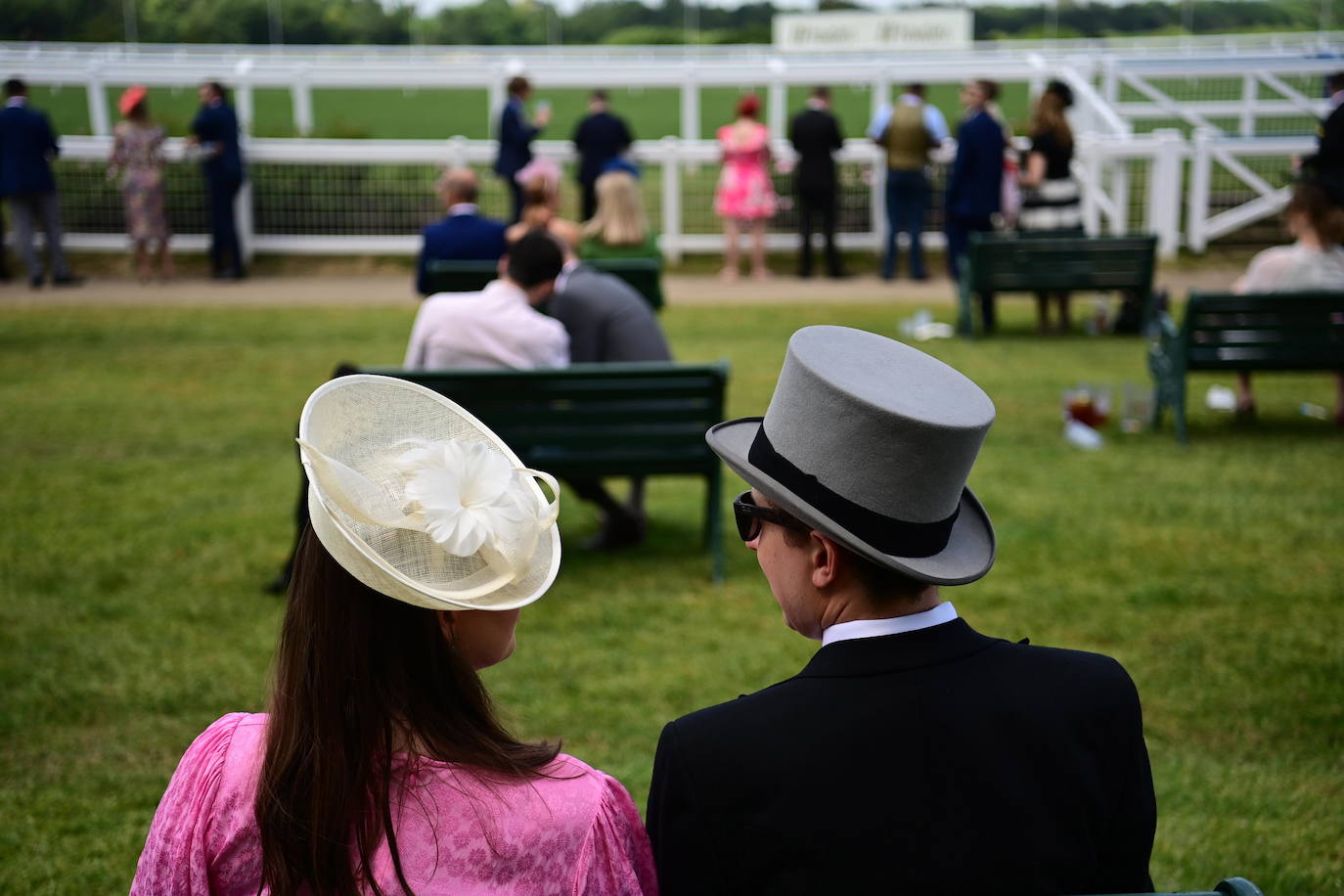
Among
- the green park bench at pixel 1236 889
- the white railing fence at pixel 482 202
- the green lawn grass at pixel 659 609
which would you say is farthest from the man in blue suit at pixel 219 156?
the green park bench at pixel 1236 889

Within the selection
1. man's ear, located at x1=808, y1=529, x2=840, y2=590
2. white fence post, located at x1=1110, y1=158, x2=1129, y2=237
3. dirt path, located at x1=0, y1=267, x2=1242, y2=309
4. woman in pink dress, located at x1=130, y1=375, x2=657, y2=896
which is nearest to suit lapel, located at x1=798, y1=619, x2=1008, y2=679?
man's ear, located at x1=808, y1=529, x2=840, y2=590

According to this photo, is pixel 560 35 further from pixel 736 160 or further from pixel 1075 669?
pixel 1075 669

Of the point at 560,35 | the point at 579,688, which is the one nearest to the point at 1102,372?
the point at 579,688

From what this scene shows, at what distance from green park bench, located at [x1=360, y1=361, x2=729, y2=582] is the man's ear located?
4203 millimetres

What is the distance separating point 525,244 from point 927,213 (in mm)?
12180

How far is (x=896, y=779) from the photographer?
1969mm

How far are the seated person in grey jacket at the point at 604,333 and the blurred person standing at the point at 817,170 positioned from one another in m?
9.72

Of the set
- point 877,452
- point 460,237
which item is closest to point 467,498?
point 877,452

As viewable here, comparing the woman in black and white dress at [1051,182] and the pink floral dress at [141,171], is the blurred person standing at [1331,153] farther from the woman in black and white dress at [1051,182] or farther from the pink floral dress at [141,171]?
the pink floral dress at [141,171]

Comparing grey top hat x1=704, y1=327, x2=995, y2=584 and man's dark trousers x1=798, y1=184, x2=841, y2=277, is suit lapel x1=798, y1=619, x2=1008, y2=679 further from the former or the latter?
man's dark trousers x1=798, y1=184, x2=841, y2=277

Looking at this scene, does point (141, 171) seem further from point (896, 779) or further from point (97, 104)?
point (896, 779)

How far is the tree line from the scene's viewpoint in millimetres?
33688

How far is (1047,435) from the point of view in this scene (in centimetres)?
916

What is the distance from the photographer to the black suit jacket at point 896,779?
6.43 ft
